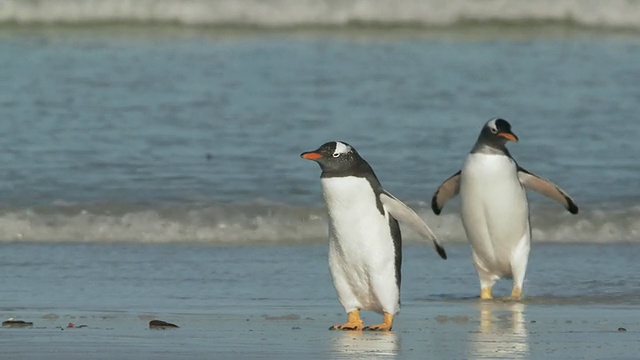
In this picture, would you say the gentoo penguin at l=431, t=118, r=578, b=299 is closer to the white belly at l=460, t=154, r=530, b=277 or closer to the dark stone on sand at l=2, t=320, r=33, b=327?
the white belly at l=460, t=154, r=530, b=277

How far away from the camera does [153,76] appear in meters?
15.8

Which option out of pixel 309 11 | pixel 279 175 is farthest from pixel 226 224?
pixel 309 11

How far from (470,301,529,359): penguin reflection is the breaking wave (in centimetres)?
215

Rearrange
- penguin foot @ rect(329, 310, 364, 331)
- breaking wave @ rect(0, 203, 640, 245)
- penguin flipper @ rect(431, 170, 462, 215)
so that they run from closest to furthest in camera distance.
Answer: penguin foot @ rect(329, 310, 364, 331) → penguin flipper @ rect(431, 170, 462, 215) → breaking wave @ rect(0, 203, 640, 245)

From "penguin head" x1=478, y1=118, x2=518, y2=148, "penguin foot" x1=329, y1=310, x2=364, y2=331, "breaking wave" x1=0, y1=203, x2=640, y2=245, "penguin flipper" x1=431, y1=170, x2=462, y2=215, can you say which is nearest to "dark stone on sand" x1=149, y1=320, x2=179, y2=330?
"penguin foot" x1=329, y1=310, x2=364, y2=331

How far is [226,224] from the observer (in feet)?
29.8

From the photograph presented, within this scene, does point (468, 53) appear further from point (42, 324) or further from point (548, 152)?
point (42, 324)

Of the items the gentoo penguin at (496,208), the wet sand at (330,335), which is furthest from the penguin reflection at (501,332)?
the gentoo penguin at (496,208)

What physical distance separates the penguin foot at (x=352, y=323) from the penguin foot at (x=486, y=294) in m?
1.10

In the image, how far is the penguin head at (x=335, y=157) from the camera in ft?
19.2

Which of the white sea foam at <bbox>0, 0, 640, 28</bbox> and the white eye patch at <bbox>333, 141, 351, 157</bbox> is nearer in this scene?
the white eye patch at <bbox>333, 141, 351, 157</bbox>

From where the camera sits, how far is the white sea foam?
71.7 feet

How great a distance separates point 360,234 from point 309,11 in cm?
1640

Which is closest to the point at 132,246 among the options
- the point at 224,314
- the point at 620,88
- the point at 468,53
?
the point at 224,314
